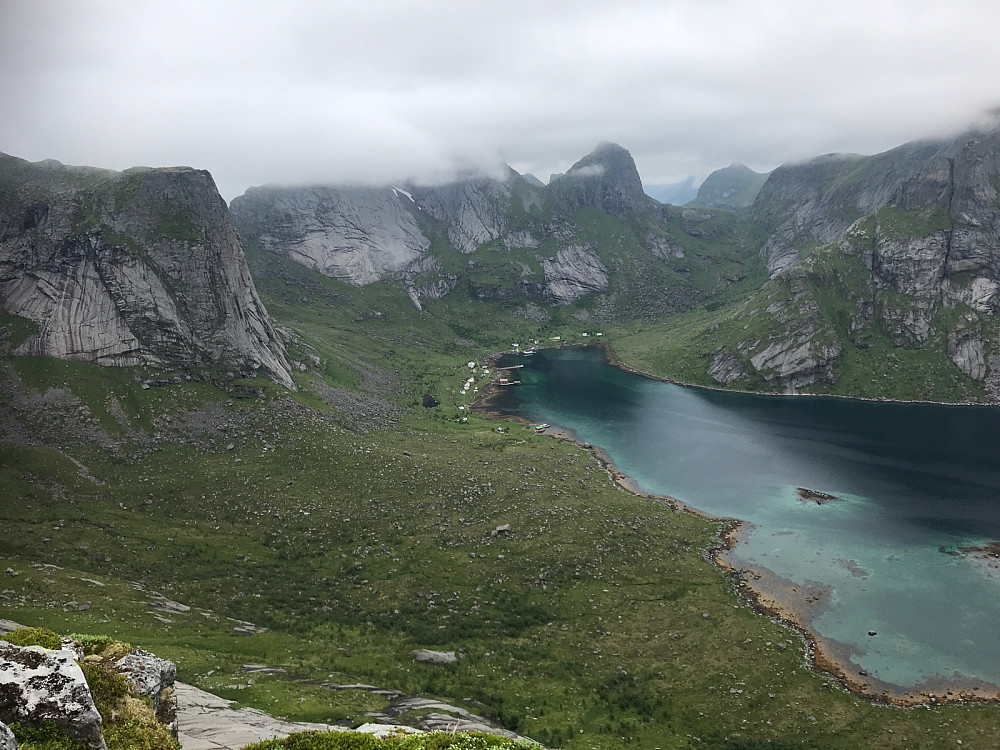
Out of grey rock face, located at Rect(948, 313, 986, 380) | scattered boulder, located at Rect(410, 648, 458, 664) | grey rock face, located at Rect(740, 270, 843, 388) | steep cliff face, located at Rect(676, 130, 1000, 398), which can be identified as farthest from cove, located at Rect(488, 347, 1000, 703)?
scattered boulder, located at Rect(410, 648, 458, 664)

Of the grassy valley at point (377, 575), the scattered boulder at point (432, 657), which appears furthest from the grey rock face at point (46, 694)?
the scattered boulder at point (432, 657)

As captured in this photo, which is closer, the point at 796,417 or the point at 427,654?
the point at 427,654

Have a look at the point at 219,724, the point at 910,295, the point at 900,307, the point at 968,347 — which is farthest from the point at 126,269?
the point at 910,295

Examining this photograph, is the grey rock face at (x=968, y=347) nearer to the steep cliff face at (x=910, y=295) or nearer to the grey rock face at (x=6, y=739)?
the steep cliff face at (x=910, y=295)

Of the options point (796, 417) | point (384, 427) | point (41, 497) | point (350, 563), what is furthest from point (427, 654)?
point (796, 417)

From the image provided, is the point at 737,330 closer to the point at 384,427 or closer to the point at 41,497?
the point at 384,427

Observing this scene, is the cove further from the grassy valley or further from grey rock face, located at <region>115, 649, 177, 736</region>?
grey rock face, located at <region>115, 649, 177, 736</region>
